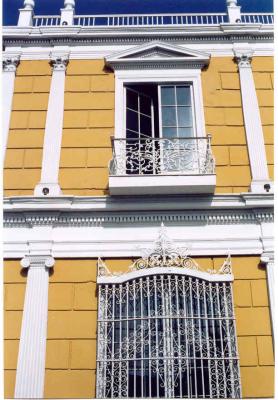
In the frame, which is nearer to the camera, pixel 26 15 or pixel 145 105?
pixel 145 105

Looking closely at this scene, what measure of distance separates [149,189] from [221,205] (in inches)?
46.7

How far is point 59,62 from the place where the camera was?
30.7ft

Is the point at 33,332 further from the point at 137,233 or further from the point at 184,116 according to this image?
the point at 184,116

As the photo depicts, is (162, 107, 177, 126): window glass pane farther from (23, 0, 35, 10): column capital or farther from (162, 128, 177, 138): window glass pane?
(23, 0, 35, 10): column capital

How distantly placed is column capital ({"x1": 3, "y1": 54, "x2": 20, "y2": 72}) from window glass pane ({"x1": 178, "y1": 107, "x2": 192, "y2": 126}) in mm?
3349

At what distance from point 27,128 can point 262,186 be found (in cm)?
426

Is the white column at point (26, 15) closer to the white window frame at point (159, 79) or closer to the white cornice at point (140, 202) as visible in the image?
the white window frame at point (159, 79)

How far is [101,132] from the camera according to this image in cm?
856

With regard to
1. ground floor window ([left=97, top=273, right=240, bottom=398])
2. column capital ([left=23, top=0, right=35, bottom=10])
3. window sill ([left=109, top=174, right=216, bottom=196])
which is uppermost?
column capital ([left=23, top=0, right=35, bottom=10])

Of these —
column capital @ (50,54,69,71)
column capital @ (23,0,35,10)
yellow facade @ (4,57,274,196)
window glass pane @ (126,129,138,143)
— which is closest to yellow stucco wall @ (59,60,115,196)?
yellow facade @ (4,57,274,196)

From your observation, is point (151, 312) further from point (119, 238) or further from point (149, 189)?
point (149, 189)

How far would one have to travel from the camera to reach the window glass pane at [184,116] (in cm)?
886

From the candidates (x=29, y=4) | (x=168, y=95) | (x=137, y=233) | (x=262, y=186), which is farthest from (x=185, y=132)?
(x=29, y=4)

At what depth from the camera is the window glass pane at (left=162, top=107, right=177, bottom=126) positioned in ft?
Answer: 29.1
